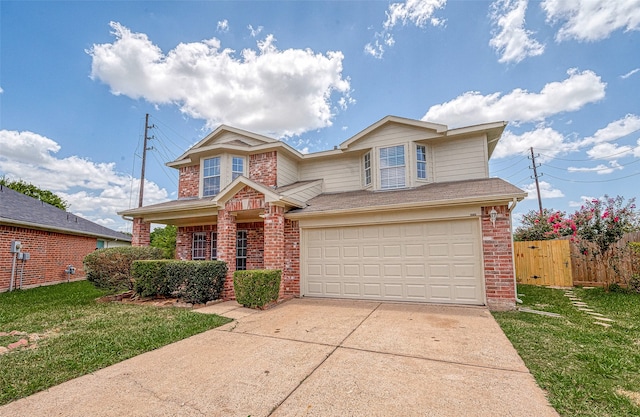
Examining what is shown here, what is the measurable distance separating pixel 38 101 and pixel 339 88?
1294 cm

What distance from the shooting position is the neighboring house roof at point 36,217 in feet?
37.3

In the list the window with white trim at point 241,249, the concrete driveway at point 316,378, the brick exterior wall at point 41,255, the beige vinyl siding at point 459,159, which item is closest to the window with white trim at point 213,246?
the window with white trim at point 241,249

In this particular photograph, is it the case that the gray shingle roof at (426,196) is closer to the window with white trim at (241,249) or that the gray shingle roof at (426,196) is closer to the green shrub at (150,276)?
the window with white trim at (241,249)

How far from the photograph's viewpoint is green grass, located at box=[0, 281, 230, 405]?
3.37 meters

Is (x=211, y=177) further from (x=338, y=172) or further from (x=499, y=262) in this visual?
(x=499, y=262)

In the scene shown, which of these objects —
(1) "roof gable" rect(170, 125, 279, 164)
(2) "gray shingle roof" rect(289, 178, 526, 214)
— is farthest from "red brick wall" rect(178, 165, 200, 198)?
(2) "gray shingle roof" rect(289, 178, 526, 214)

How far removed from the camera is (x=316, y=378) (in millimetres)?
3195

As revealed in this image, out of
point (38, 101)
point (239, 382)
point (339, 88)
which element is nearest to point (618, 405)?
point (239, 382)

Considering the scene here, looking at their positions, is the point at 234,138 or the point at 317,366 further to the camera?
the point at 234,138

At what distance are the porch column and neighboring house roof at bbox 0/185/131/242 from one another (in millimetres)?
8743

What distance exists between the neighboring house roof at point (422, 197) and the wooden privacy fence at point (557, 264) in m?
5.44

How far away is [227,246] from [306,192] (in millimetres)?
3141

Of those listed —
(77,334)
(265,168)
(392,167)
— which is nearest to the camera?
(77,334)

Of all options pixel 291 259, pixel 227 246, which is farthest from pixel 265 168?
pixel 291 259
